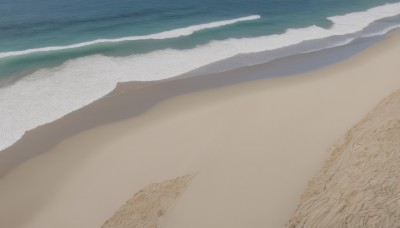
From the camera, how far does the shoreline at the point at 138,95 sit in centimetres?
1309

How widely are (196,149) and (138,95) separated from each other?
211 inches

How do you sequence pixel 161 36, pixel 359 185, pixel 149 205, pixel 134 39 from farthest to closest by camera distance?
pixel 161 36 → pixel 134 39 → pixel 149 205 → pixel 359 185

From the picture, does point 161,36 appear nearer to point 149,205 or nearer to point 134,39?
point 134,39

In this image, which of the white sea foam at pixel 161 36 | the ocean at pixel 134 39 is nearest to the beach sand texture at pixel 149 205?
the ocean at pixel 134 39

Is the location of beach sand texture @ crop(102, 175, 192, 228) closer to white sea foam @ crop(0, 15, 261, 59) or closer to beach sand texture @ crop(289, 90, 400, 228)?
beach sand texture @ crop(289, 90, 400, 228)

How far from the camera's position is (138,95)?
1650 cm

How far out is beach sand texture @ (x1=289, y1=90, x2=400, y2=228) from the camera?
26.4 feet

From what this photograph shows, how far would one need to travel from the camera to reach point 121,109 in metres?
15.3

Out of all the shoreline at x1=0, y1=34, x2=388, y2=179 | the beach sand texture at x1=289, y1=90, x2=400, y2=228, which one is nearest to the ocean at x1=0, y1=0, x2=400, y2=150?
the shoreline at x1=0, y1=34, x2=388, y2=179

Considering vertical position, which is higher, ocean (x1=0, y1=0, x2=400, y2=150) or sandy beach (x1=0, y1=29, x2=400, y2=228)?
ocean (x1=0, y1=0, x2=400, y2=150)

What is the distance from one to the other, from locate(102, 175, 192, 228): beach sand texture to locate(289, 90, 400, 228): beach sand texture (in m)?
3.35

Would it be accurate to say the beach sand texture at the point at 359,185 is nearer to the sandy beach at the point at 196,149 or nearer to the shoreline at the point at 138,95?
the sandy beach at the point at 196,149

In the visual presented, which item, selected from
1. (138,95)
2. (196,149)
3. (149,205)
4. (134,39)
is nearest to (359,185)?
(196,149)

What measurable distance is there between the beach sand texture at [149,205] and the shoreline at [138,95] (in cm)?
466
